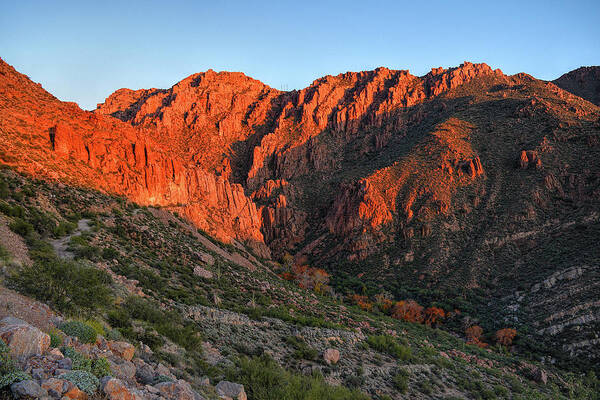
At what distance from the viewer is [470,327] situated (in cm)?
3578

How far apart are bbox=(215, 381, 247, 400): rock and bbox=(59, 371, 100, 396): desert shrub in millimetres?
4100

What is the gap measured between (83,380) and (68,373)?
0.23 m

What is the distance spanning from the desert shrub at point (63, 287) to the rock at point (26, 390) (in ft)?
15.2

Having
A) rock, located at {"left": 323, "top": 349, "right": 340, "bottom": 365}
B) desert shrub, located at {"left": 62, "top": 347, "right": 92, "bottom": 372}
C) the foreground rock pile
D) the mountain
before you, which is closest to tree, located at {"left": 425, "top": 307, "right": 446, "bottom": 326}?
the mountain

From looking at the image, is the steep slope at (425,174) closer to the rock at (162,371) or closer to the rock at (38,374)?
the rock at (162,371)

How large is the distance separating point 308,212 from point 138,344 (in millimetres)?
64115

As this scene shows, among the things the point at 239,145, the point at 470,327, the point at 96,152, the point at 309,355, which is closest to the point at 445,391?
the point at 309,355

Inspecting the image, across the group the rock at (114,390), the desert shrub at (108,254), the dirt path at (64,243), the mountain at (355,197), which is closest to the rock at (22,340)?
the rock at (114,390)

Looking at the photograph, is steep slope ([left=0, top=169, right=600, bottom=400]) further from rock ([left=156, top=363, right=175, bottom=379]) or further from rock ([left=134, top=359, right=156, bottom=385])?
rock ([left=156, top=363, right=175, bottom=379])

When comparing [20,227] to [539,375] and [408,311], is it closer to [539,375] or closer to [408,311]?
[539,375]

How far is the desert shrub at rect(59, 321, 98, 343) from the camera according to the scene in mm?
5852

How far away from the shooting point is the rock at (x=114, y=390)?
425 centimetres

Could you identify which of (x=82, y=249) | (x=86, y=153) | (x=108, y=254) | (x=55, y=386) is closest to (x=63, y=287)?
(x=55, y=386)

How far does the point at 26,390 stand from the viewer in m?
3.53
